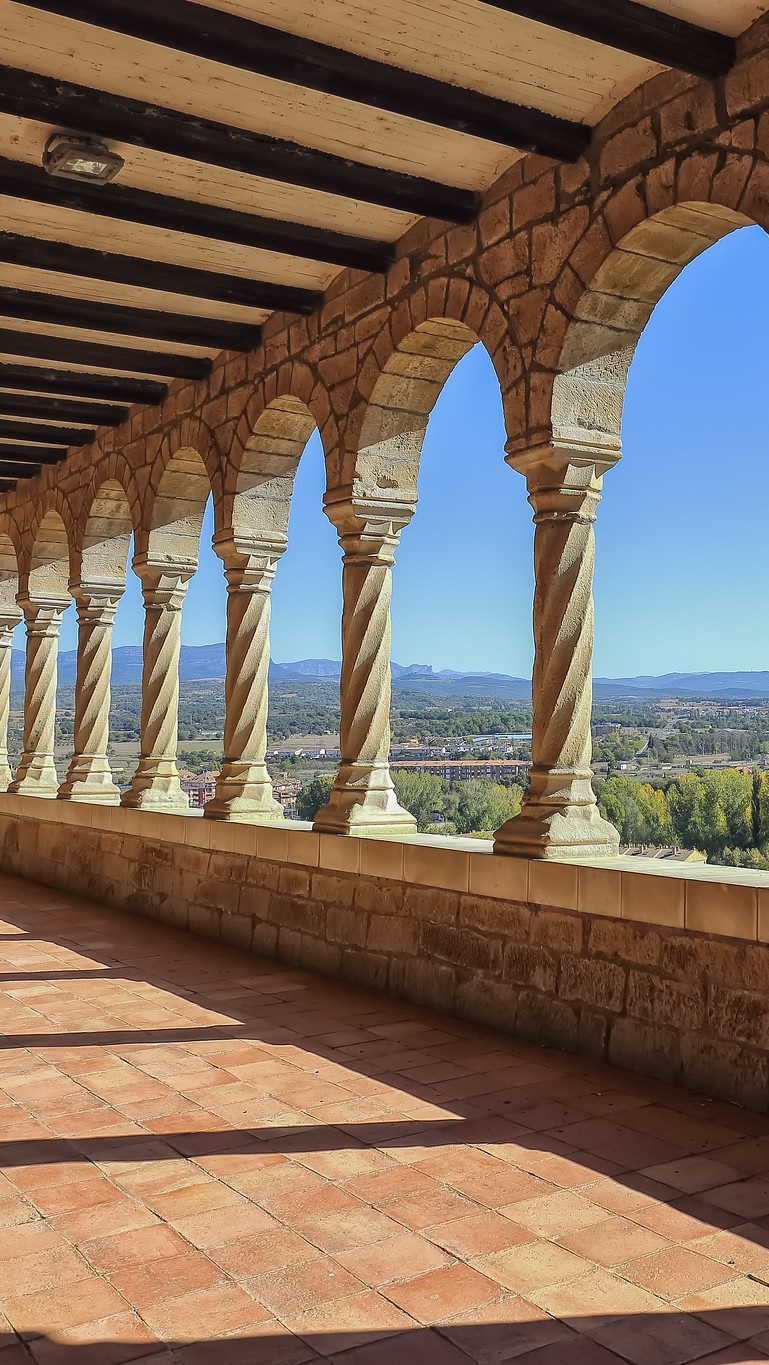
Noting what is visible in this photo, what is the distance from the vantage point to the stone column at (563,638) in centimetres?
397

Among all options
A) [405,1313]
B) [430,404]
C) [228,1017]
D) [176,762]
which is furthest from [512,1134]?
[176,762]

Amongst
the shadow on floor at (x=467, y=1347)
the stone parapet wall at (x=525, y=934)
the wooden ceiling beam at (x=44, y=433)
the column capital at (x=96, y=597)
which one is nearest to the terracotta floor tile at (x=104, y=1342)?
the shadow on floor at (x=467, y=1347)

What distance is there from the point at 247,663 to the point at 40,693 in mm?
3944

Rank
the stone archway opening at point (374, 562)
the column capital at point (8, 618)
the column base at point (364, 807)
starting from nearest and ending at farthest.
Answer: the column base at point (364, 807) < the stone archway opening at point (374, 562) < the column capital at point (8, 618)

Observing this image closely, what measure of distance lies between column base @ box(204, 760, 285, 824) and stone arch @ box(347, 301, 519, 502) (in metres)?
1.81

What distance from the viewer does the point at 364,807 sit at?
197 inches

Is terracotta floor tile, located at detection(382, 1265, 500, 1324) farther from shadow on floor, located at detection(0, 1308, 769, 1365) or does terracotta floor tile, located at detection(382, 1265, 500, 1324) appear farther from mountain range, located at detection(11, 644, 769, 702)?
mountain range, located at detection(11, 644, 769, 702)

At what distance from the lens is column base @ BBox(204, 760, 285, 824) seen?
5.98 meters

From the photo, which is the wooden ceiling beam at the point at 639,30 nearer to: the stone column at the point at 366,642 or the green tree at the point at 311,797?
the stone column at the point at 366,642

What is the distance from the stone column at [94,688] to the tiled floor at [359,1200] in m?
4.14

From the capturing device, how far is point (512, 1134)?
9.53 ft

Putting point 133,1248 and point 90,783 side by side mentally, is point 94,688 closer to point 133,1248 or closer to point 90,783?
point 90,783

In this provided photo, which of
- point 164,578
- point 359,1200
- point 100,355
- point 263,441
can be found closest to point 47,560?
point 164,578

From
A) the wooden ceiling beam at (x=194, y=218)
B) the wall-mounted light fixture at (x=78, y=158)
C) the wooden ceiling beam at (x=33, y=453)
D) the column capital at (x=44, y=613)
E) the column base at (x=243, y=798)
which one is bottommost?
the column base at (x=243, y=798)
